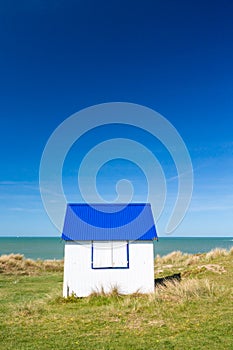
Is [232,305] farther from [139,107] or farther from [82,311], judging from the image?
[139,107]

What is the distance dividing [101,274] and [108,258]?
800mm

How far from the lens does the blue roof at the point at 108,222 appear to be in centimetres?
1523

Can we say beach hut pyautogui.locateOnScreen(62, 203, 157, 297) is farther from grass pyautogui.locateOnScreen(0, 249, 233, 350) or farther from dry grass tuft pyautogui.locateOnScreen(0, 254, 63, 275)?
dry grass tuft pyautogui.locateOnScreen(0, 254, 63, 275)

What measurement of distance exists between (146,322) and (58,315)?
3.15 m

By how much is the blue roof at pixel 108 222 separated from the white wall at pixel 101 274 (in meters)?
0.61

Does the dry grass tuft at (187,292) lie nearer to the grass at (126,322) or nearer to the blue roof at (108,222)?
the grass at (126,322)

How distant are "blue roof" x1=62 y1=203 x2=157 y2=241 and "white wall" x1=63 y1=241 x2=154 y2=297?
61 centimetres

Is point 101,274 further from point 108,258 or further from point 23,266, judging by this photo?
point 23,266

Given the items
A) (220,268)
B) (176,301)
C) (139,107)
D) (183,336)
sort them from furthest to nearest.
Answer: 1. (139,107)
2. (220,268)
3. (176,301)
4. (183,336)

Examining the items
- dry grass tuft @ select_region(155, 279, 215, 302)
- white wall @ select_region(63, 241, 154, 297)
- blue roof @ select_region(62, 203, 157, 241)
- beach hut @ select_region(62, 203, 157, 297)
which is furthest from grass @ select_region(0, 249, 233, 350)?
blue roof @ select_region(62, 203, 157, 241)

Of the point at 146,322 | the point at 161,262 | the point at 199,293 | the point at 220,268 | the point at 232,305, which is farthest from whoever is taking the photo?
the point at 161,262

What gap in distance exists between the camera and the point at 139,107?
2275 cm

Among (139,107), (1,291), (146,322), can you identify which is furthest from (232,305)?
(139,107)

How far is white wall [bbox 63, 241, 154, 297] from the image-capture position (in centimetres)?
1451
